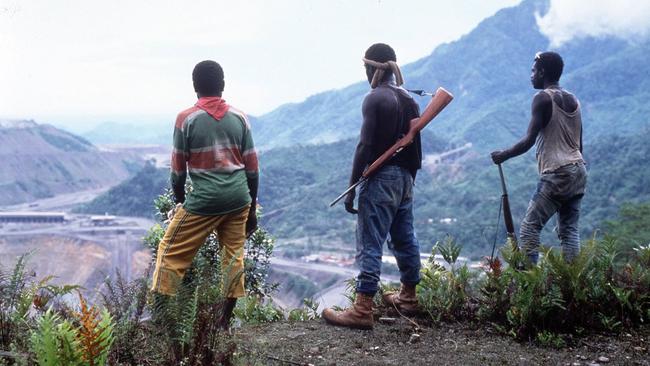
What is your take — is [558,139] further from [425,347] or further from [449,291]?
[425,347]

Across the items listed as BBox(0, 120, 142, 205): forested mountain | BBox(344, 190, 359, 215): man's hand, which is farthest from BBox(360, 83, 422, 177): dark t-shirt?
BBox(0, 120, 142, 205): forested mountain

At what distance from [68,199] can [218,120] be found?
3768 inches

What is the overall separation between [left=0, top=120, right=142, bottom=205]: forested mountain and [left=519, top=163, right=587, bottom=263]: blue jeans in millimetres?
95109

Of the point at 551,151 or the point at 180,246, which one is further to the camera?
the point at 551,151

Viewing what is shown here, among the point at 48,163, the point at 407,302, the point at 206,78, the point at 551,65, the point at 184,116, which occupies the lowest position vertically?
Answer: the point at 48,163

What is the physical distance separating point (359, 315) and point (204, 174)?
1.37m

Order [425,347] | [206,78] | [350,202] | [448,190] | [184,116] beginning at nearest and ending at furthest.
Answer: [184,116] < [206,78] < [425,347] < [350,202] < [448,190]

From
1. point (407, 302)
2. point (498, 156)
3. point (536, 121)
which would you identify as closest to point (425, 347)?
point (407, 302)

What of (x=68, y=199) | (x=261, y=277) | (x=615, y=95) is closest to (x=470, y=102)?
(x=615, y=95)

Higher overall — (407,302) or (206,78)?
(206,78)

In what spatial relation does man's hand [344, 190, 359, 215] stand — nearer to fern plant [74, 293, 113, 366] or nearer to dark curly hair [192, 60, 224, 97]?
dark curly hair [192, 60, 224, 97]

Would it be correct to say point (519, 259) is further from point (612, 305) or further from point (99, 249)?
point (99, 249)

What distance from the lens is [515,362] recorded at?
3193 millimetres

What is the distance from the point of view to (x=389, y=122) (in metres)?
3.66
